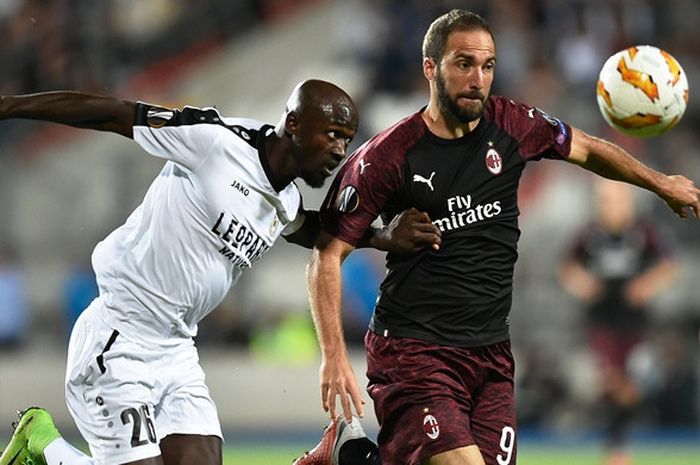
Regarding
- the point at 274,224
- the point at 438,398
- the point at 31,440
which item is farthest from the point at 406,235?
the point at 31,440

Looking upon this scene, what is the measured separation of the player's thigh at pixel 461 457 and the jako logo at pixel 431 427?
0.27ft

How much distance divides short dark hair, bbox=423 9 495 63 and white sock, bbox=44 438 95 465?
92.3 inches

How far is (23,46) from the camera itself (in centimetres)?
1391

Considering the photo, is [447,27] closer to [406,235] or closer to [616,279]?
[406,235]

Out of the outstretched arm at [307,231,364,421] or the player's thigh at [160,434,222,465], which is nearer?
the outstretched arm at [307,231,364,421]

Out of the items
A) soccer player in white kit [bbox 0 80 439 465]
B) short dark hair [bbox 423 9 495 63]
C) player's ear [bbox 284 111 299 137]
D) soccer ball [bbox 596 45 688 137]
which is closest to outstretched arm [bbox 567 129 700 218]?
soccer ball [bbox 596 45 688 137]

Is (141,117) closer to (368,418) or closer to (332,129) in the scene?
(332,129)

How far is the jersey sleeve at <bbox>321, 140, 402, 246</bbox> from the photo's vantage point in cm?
537

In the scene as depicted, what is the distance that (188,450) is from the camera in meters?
5.46

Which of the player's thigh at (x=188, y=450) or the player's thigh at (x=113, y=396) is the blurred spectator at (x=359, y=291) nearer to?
the player's thigh at (x=188, y=450)

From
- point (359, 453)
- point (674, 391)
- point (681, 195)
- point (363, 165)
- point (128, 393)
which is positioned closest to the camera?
point (128, 393)

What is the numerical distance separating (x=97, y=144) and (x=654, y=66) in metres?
8.56

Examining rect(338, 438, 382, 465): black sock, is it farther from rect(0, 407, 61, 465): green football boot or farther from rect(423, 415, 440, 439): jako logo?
rect(0, 407, 61, 465): green football boot

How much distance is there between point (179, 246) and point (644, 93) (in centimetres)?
230
